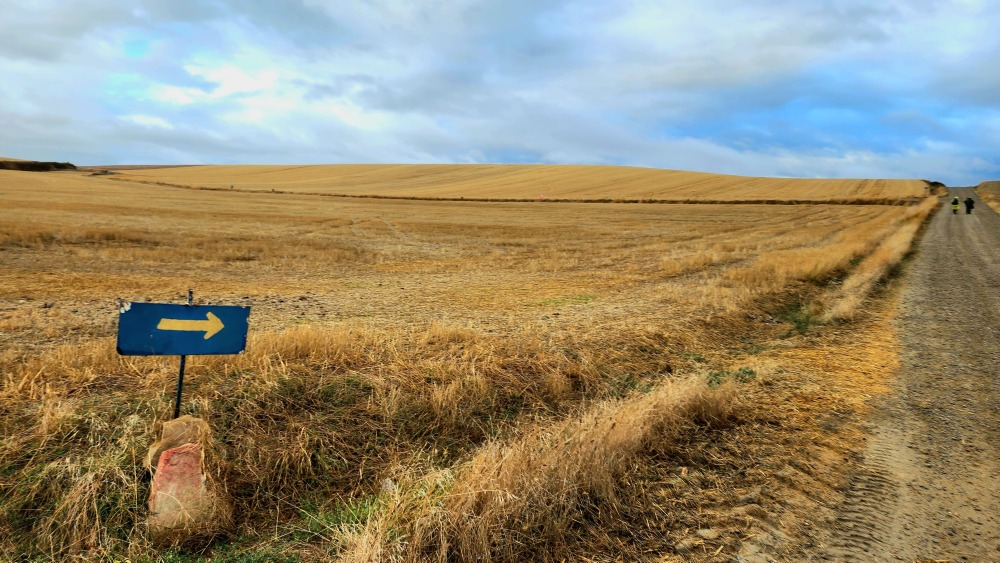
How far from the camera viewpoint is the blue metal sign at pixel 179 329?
4.01m

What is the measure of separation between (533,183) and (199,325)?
89279mm

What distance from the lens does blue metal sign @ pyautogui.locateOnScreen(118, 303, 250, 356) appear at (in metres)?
4.01

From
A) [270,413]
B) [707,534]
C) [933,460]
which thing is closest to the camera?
[707,534]

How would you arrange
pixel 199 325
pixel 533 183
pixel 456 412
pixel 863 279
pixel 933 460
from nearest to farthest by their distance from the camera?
pixel 199 325 < pixel 933 460 < pixel 456 412 < pixel 863 279 < pixel 533 183

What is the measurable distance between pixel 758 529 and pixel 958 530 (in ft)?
4.81

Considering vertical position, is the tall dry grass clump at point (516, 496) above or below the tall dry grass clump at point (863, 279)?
below

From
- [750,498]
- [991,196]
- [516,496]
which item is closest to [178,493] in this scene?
[516,496]

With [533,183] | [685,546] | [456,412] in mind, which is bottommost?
[685,546]

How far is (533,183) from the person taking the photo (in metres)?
91.6

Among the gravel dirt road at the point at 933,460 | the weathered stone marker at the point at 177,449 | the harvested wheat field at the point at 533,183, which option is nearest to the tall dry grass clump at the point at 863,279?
the gravel dirt road at the point at 933,460

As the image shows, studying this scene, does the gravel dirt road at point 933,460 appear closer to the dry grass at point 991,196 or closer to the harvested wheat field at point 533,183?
the dry grass at point 991,196

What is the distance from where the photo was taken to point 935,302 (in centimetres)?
1238

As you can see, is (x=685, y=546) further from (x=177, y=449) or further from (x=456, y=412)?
(x=177, y=449)

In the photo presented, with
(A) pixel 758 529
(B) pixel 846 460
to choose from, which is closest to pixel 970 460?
(B) pixel 846 460
